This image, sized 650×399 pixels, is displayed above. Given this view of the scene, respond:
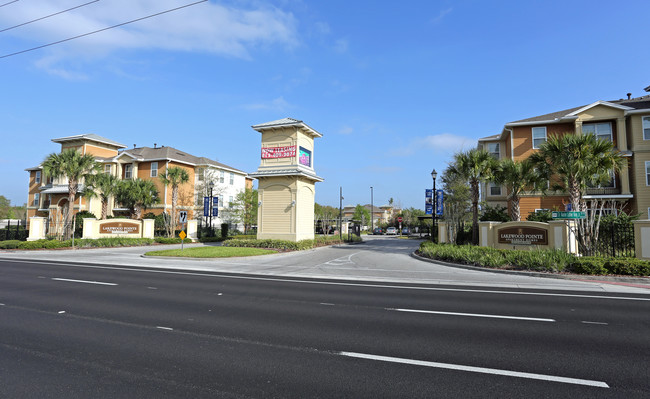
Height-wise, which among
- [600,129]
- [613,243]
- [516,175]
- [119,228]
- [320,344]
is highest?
[600,129]

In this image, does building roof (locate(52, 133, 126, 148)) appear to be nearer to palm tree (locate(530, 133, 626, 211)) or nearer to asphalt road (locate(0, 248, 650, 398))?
asphalt road (locate(0, 248, 650, 398))

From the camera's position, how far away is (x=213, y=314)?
779 cm

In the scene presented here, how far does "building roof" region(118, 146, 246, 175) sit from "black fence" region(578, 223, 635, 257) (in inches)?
1611

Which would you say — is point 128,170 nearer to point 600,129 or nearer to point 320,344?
point 320,344

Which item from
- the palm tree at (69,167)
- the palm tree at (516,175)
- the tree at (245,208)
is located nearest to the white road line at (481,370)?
the palm tree at (516,175)

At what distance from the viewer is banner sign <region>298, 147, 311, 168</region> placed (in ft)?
90.6

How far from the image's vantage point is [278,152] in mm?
27891

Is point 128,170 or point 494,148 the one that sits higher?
point 494,148

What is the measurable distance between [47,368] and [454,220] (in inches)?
1063

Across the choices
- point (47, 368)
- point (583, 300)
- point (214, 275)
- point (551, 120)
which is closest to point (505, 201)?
point (551, 120)

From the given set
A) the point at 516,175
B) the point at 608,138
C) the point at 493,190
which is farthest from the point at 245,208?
the point at 608,138

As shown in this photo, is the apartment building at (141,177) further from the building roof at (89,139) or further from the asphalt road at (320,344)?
the asphalt road at (320,344)

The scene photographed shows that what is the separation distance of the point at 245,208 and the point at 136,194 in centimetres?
1314

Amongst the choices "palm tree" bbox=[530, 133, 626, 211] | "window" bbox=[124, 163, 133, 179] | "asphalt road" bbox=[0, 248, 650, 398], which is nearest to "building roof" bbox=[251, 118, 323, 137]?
"palm tree" bbox=[530, 133, 626, 211]
